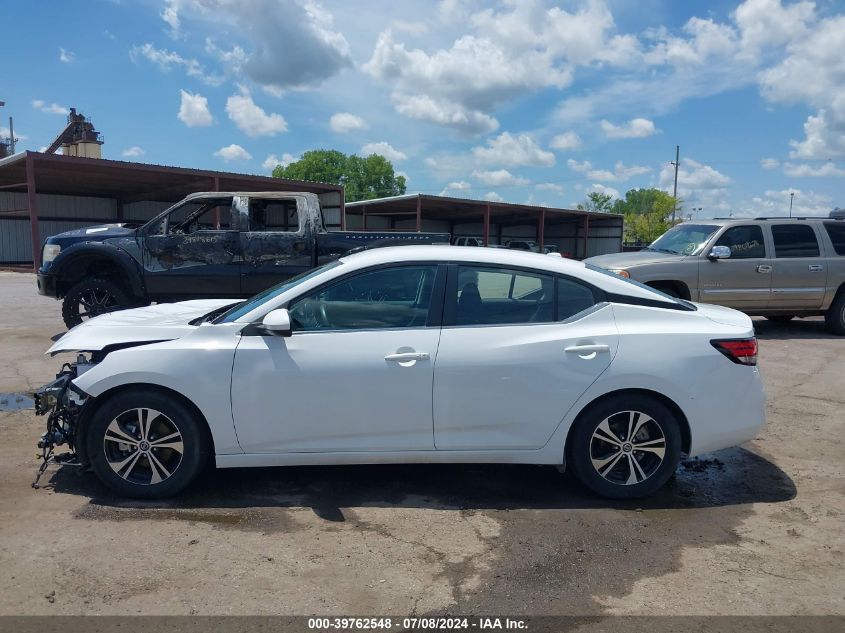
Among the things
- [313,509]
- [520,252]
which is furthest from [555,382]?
[313,509]

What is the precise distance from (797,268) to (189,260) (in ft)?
31.4

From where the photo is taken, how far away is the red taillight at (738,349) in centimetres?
403

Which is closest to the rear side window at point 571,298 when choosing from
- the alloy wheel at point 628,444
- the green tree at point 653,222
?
the alloy wheel at point 628,444

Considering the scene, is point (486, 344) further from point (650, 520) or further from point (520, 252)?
point (650, 520)

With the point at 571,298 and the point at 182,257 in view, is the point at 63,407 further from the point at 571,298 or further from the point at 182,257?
the point at 182,257

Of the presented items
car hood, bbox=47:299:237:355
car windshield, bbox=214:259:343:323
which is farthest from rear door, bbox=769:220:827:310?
car hood, bbox=47:299:237:355

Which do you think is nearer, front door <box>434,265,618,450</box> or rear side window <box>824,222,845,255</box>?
front door <box>434,265,618,450</box>

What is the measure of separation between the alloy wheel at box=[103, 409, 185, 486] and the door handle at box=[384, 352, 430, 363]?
4.54 ft

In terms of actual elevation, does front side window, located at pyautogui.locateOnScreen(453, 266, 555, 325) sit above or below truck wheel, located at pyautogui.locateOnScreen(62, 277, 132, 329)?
above

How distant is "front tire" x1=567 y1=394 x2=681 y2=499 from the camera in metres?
3.98

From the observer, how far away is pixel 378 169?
9162 centimetres

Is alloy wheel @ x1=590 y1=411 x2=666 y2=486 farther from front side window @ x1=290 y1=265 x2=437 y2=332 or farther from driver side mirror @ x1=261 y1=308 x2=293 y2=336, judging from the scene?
driver side mirror @ x1=261 y1=308 x2=293 y2=336

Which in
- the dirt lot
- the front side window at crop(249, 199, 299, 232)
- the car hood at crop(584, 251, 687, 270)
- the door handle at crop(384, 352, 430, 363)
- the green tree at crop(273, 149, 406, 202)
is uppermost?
the green tree at crop(273, 149, 406, 202)

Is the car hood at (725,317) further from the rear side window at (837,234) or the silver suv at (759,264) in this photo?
the rear side window at (837,234)
